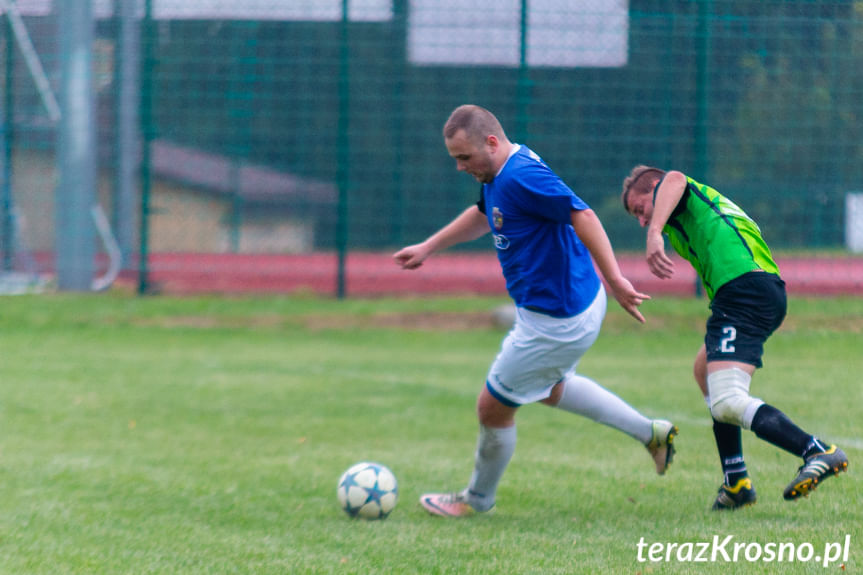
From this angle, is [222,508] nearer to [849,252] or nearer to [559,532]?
[559,532]

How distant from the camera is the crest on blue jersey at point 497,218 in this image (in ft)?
14.4

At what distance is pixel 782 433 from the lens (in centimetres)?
404

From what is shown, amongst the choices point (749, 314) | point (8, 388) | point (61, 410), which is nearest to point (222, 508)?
point (749, 314)

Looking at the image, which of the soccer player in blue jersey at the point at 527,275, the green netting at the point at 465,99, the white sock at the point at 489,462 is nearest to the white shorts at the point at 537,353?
the soccer player in blue jersey at the point at 527,275

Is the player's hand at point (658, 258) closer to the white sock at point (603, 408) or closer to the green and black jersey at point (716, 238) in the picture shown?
the green and black jersey at point (716, 238)

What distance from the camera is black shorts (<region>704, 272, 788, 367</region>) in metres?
4.22

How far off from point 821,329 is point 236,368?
6.35 metres

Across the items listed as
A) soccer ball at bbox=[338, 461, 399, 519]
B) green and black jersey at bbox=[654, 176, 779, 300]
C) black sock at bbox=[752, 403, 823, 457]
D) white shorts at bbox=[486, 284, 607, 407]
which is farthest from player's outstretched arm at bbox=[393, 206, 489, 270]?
black sock at bbox=[752, 403, 823, 457]

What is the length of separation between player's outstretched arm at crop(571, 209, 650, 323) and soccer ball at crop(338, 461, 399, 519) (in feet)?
4.25

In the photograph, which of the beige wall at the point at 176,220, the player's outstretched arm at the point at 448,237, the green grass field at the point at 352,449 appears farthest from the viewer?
the beige wall at the point at 176,220

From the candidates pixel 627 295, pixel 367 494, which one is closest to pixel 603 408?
pixel 627 295

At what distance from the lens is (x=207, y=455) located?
5859mm

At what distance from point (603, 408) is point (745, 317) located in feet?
2.67

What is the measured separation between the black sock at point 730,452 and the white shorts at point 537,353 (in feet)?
2.16
